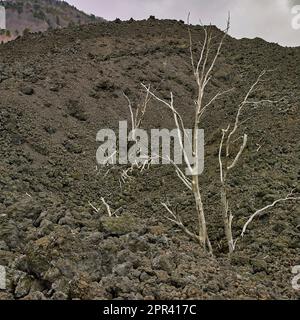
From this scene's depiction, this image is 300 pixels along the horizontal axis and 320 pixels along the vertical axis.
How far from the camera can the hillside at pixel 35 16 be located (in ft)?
181

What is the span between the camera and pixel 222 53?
81.9 feet

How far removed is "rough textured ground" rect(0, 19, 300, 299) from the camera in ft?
15.4

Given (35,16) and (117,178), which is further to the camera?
(35,16)

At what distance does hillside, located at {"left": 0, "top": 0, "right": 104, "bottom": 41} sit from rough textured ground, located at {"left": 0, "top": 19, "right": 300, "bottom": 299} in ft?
110

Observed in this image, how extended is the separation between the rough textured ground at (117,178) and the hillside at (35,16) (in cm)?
3344

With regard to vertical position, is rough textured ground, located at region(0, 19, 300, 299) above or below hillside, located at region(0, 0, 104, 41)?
below

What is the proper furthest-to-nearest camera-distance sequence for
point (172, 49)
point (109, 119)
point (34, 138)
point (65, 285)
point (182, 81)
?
point (172, 49) < point (182, 81) < point (109, 119) < point (34, 138) < point (65, 285)

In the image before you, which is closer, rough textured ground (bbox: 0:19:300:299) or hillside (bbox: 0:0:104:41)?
rough textured ground (bbox: 0:19:300:299)

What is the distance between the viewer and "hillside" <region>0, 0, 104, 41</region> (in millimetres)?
55219

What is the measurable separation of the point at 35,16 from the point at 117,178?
168 feet

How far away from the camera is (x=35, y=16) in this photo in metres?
57.6

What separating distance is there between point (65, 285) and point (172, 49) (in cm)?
1919
